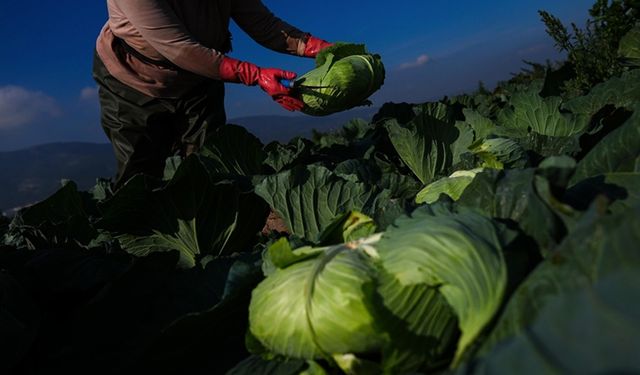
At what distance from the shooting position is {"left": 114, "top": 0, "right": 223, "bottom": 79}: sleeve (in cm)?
407

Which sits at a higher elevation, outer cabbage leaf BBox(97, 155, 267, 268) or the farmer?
the farmer

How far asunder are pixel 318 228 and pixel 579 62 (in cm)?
374

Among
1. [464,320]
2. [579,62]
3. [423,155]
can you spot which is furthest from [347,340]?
[579,62]

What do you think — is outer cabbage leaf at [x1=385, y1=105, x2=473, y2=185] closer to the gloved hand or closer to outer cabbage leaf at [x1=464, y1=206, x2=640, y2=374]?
the gloved hand

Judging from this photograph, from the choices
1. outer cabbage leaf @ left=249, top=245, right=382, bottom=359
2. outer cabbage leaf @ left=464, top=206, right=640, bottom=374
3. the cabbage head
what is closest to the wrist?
the cabbage head

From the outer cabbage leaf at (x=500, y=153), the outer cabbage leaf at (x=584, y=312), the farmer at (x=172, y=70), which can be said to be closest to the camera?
the outer cabbage leaf at (x=584, y=312)

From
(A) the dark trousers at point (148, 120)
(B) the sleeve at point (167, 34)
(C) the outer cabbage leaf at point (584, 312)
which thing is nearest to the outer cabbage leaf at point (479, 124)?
(B) the sleeve at point (167, 34)

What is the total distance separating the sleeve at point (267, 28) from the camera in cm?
520

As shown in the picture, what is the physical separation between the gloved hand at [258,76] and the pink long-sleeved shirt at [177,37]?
3.7 inches

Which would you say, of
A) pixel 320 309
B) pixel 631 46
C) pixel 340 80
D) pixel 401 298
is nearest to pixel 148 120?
pixel 340 80

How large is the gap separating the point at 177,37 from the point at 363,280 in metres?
3.37

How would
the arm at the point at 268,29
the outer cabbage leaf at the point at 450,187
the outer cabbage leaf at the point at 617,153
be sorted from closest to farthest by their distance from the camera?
the outer cabbage leaf at the point at 617,153 → the outer cabbage leaf at the point at 450,187 → the arm at the point at 268,29

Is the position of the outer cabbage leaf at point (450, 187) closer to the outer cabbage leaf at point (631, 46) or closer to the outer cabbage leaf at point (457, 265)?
the outer cabbage leaf at point (457, 265)

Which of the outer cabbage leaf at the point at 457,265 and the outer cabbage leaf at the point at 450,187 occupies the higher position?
the outer cabbage leaf at the point at 457,265
